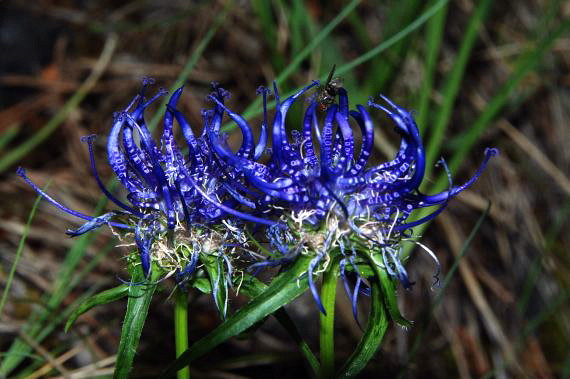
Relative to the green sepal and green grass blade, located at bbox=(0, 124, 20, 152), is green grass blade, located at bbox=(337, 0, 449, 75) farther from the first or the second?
green grass blade, located at bbox=(0, 124, 20, 152)

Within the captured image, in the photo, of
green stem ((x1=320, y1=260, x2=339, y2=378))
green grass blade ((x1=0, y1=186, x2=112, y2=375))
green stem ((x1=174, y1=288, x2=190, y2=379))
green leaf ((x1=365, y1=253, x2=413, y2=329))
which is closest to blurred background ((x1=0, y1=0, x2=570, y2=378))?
green grass blade ((x1=0, y1=186, x2=112, y2=375))

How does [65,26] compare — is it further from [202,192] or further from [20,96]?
[202,192]

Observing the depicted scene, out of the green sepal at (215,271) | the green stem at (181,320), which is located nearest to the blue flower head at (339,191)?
the green sepal at (215,271)

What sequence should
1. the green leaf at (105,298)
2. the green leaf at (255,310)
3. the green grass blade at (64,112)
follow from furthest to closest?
1. the green grass blade at (64,112)
2. the green leaf at (105,298)
3. the green leaf at (255,310)

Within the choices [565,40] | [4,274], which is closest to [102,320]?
[4,274]

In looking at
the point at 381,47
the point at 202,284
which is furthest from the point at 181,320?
the point at 381,47

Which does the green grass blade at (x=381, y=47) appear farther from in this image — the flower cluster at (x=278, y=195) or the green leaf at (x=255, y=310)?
the green leaf at (x=255, y=310)

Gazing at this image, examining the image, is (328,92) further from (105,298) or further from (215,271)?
(105,298)
